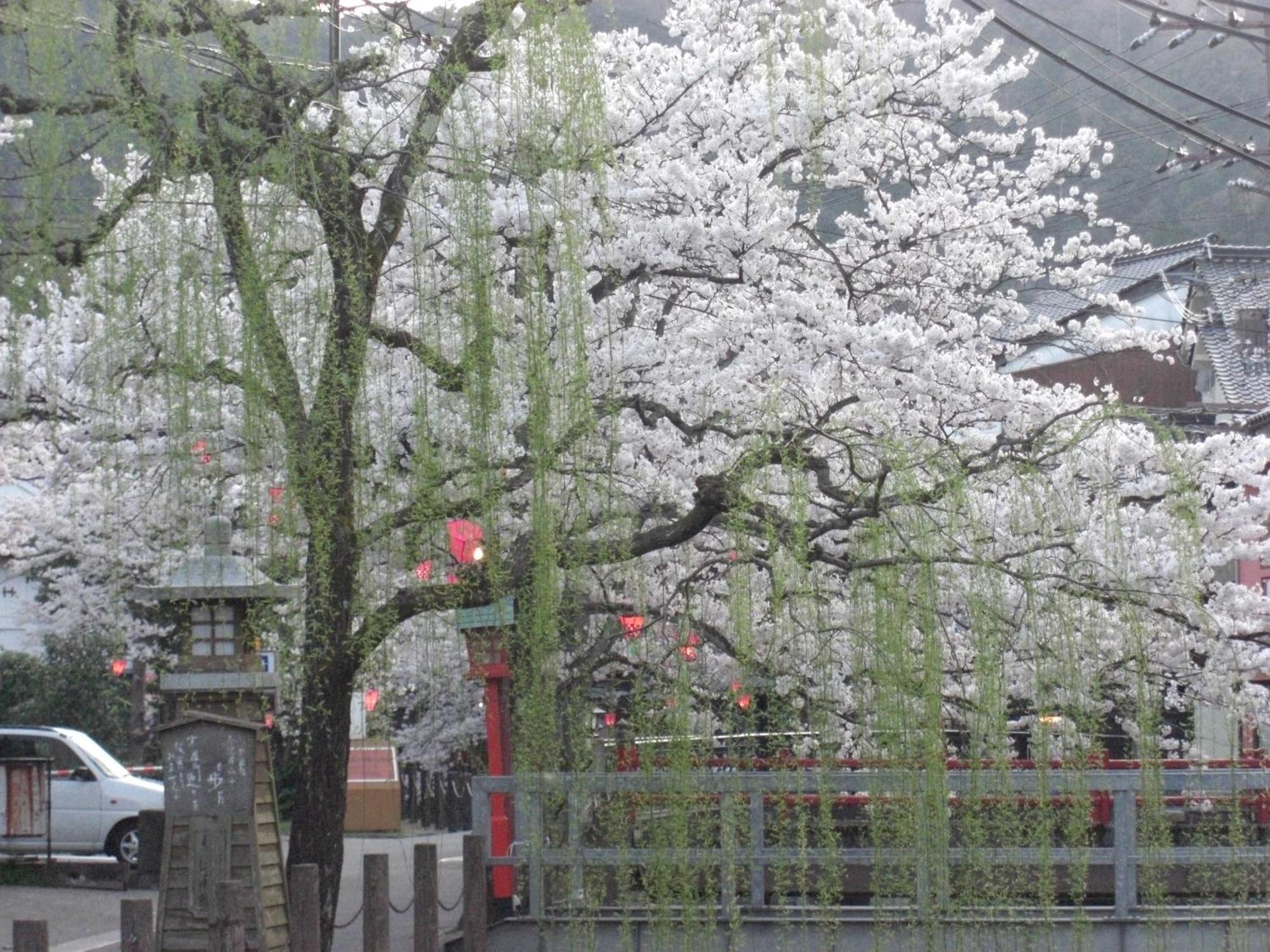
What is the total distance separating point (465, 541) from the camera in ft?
14.0

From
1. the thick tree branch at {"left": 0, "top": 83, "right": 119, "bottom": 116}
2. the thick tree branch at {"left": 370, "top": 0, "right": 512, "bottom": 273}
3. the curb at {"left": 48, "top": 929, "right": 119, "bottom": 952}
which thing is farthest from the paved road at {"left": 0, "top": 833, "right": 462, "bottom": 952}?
the thick tree branch at {"left": 0, "top": 83, "right": 119, "bottom": 116}

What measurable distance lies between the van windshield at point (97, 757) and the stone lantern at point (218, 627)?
7090 millimetres

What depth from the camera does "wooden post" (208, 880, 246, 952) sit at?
3729 millimetres

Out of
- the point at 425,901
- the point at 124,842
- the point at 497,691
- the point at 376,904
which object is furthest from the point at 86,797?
the point at 376,904

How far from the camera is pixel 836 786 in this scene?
3.75 metres

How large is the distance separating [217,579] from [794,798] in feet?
5.69

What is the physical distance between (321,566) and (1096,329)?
7115 mm

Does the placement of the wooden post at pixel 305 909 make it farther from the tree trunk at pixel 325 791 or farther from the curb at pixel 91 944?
the curb at pixel 91 944

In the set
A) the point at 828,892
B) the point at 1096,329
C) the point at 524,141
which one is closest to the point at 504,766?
the point at 828,892

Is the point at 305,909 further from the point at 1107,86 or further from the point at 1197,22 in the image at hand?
the point at 1197,22

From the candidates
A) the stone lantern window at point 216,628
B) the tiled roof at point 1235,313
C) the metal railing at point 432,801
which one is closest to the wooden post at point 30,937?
the stone lantern window at point 216,628

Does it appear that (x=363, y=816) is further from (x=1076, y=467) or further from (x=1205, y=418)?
(x=1076, y=467)

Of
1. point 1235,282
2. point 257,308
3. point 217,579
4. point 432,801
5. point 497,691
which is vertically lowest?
point 432,801

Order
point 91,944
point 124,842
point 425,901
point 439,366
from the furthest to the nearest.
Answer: point 124,842 < point 91,944 < point 425,901 < point 439,366
